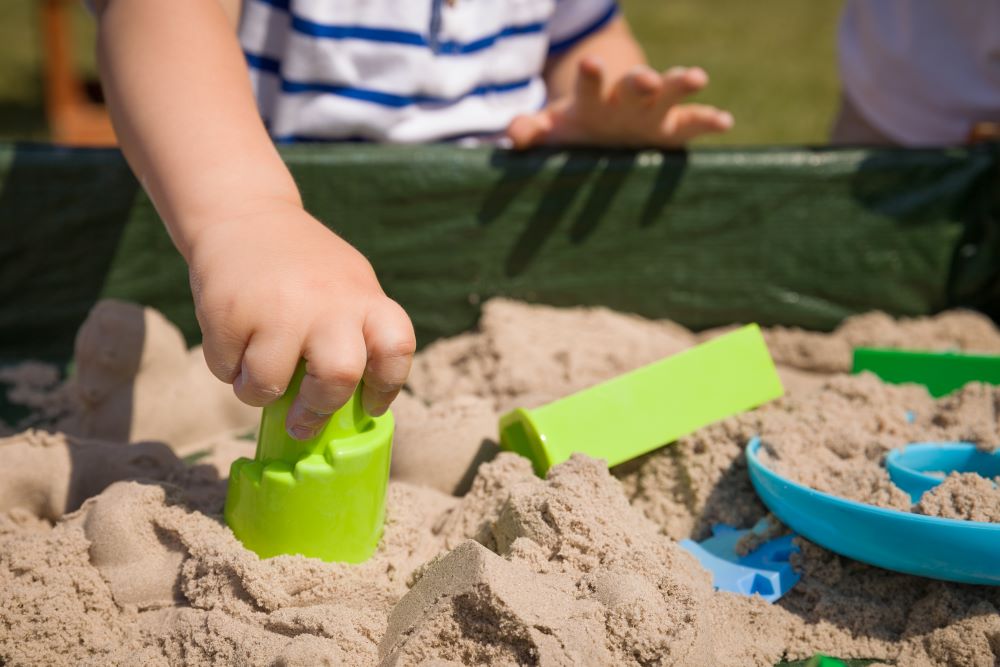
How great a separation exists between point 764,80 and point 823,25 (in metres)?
1.13

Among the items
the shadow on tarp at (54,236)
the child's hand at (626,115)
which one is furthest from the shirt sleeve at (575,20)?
the shadow on tarp at (54,236)

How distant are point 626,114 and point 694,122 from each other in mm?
82

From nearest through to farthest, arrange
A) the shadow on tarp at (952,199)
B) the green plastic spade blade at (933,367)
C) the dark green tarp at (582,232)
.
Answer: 1. the green plastic spade blade at (933,367)
2. the dark green tarp at (582,232)
3. the shadow on tarp at (952,199)

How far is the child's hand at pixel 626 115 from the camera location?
112cm

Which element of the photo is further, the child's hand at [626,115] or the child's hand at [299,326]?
the child's hand at [626,115]

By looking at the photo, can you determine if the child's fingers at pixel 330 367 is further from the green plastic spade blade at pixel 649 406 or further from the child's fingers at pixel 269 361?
the green plastic spade blade at pixel 649 406

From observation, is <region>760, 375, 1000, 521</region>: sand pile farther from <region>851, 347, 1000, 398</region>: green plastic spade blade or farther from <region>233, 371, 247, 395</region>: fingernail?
<region>233, 371, 247, 395</region>: fingernail

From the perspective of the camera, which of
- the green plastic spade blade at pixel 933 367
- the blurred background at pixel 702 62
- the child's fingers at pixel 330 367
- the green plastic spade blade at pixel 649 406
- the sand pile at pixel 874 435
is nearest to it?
the child's fingers at pixel 330 367

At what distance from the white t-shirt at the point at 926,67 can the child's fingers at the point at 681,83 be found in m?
0.59

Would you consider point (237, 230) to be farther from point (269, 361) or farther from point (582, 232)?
point (582, 232)

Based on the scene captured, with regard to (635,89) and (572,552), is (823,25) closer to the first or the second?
Answer: (635,89)

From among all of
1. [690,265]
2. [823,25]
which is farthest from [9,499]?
[823,25]

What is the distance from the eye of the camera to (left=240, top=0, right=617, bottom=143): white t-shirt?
45.8 inches

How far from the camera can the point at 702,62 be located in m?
4.05
